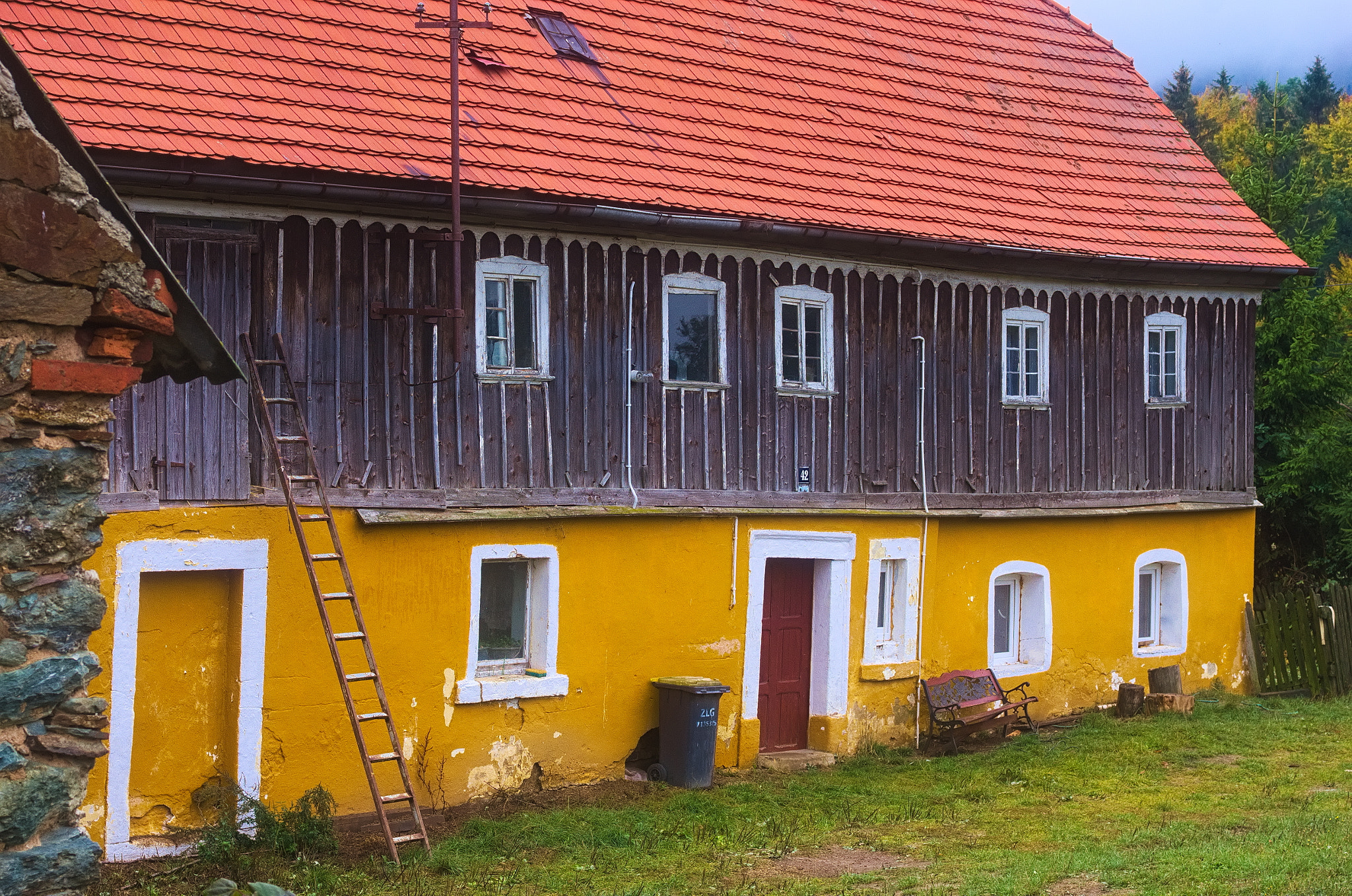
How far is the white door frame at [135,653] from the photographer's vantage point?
10102 millimetres

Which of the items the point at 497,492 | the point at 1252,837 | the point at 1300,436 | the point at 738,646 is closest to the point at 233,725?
the point at 497,492

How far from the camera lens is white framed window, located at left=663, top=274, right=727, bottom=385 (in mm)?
13406

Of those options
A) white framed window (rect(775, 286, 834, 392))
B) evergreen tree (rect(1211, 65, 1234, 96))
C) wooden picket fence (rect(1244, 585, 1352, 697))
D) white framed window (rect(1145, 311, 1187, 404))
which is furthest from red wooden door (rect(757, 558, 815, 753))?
evergreen tree (rect(1211, 65, 1234, 96))

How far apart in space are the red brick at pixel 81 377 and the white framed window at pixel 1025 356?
1162 cm

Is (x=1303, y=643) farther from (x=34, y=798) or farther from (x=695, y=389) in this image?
(x=34, y=798)

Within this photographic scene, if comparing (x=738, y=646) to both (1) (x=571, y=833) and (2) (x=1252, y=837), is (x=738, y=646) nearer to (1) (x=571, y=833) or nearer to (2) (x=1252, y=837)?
(1) (x=571, y=833)

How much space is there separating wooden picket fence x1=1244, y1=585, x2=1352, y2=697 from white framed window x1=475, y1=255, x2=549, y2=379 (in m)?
10.7

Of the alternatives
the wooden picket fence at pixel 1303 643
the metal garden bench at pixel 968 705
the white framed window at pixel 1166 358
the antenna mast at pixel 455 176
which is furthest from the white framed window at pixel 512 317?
the wooden picket fence at pixel 1303 643

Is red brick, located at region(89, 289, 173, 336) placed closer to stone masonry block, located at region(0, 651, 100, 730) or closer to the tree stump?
stone masonry block, located at region(0, 651, 100, 730)

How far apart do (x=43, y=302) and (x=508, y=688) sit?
7.06 metres

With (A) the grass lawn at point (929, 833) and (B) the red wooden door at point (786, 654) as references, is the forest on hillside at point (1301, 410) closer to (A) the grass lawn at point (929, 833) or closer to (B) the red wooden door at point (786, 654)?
(A) the grass lawn at point (929, 833)

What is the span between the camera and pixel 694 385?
13508 millimetres

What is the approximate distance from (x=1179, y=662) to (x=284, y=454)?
11.5 meters

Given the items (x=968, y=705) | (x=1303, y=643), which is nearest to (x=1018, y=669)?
(x=968, y=705)
